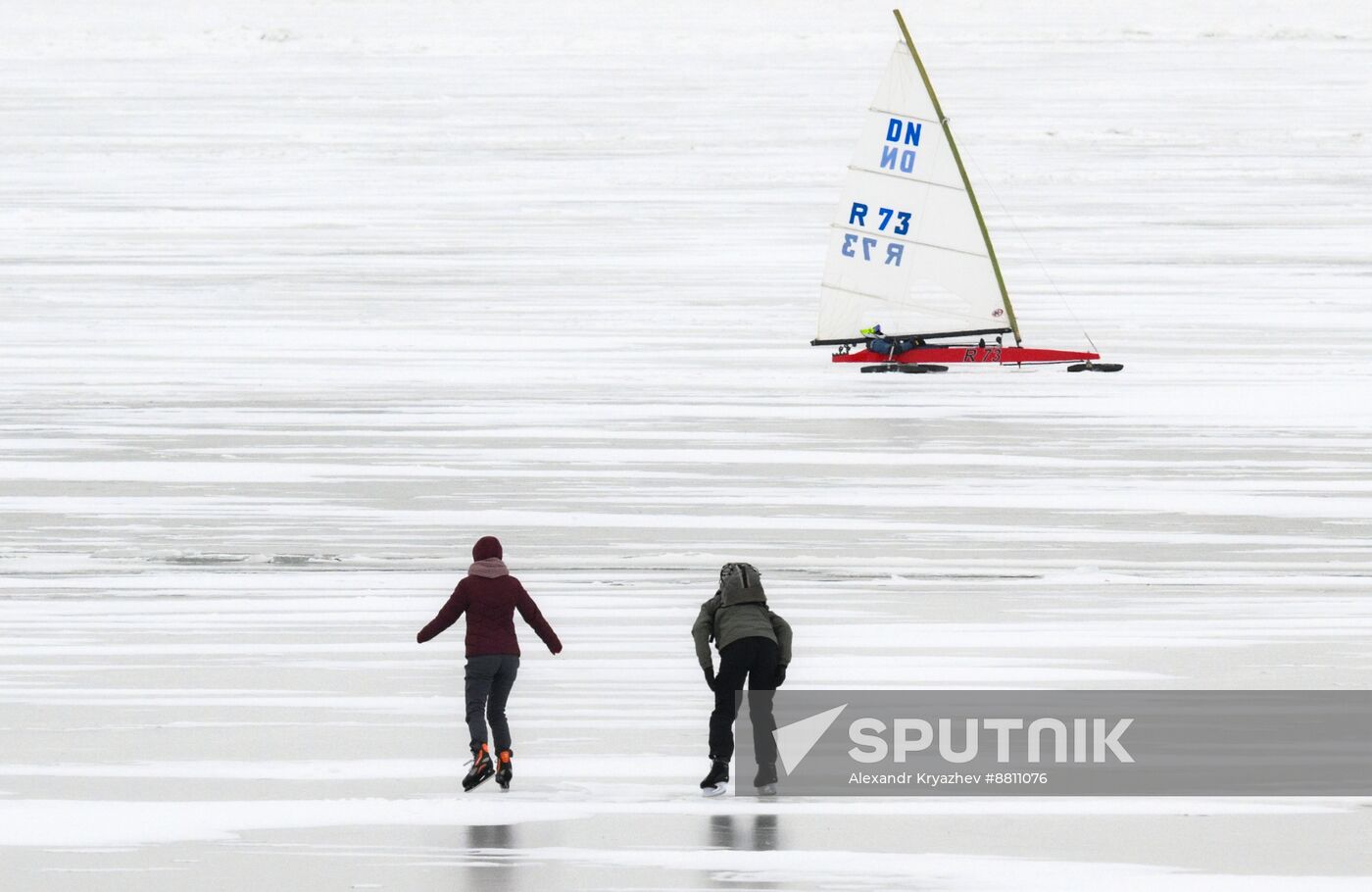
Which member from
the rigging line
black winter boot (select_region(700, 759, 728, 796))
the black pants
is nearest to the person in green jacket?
the black pants

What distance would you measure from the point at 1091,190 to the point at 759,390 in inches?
899

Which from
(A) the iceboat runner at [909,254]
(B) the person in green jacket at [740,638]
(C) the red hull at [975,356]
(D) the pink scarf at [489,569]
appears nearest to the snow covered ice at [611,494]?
(C) the red hull at [975,356]

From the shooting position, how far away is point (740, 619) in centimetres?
1012

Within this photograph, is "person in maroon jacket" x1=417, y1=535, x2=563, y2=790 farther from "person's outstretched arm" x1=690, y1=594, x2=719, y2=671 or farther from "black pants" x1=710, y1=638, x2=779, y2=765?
"black pants" x1=710, y1=638, x2=779, y2=765

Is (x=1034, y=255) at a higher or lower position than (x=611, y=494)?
higher

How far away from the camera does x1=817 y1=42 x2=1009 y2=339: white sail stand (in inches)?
1120

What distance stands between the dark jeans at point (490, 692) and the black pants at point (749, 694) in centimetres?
89

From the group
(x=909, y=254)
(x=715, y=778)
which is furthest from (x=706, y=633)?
(x=909, y=254)

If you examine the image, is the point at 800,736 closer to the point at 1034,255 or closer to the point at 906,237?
the point at 906,237

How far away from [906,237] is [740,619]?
1898 centimetres

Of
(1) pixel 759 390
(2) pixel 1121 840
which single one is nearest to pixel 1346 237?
(1) pixel 759 390

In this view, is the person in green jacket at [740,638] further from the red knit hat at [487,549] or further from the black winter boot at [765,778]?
the red knit hat at [487,549]

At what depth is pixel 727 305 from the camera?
31.5 meters

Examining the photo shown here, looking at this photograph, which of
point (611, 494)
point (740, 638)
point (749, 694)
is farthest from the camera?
point (611, 494)
